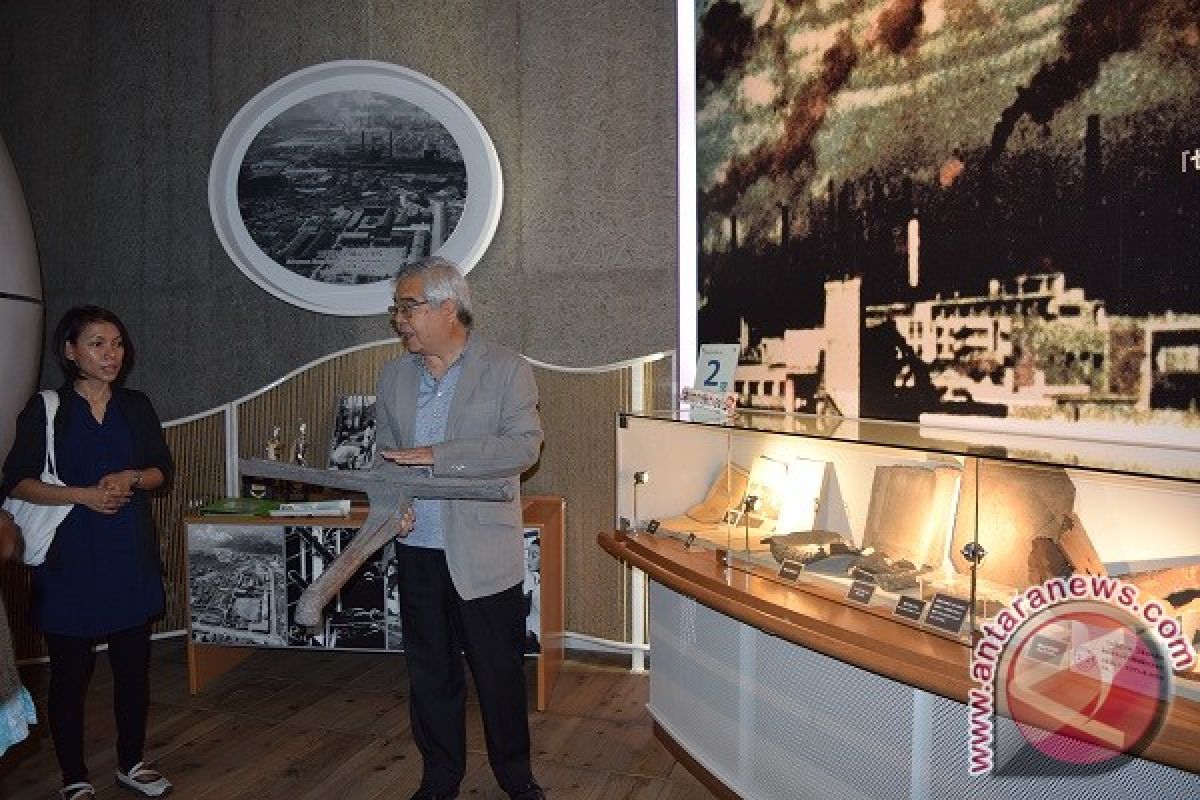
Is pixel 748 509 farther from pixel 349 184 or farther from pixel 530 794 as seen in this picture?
pixel 349 184

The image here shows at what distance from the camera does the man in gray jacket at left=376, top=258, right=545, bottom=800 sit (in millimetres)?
2721

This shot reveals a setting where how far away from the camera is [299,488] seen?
4340mm

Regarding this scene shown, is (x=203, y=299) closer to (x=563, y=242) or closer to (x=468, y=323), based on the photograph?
(x=563, y=242)

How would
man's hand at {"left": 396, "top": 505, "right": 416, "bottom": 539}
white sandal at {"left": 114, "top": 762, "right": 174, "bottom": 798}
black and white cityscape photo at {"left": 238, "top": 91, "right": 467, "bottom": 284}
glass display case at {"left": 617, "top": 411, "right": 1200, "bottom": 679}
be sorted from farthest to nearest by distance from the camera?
black and white cityscape photo at {"left": 238, "top": 91, "right": 467, "bottom": 284}, white sandal at {"left": 114, "top": 762, "right": 174, "bottom": 798}, man's hand at {"left": 396, "top": 505, "right": 416, "bottom": 539}, glass display case at {"left": 617, "top": 411, "right": 1200, "bottom": 679}

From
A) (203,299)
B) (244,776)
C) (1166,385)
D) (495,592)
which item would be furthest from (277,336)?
(1166,385)

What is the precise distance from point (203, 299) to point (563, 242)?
1.88 meters

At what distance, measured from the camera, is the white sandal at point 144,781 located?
Result: 305 cm

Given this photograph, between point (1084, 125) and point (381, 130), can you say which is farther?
point (381, 130)

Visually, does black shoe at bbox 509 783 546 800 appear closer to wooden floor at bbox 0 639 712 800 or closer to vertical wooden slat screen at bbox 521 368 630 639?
wooden floor at bbox 0 639 712 800

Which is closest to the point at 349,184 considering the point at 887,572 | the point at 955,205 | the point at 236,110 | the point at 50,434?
the point at 236,110

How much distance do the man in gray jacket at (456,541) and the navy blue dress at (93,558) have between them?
2.73 feet

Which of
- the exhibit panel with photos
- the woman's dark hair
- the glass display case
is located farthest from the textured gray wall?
the woman's dark hair

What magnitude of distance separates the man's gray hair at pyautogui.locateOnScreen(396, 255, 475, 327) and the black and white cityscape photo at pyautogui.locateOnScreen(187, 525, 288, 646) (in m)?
1.73
